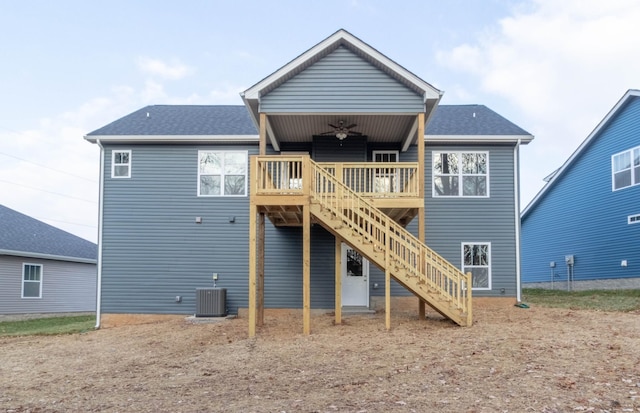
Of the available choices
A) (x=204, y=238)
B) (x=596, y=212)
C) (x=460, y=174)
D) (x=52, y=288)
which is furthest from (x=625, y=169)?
(x=52, y=288)

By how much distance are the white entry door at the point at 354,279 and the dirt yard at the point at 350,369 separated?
2705 mm

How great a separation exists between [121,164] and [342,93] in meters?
7.40

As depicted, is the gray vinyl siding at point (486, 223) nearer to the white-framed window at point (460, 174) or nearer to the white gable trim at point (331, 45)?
the white-framed window at point (460, 174)

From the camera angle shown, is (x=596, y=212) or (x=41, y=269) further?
(x=41, y=269)

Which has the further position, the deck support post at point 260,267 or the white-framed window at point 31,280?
the white-framed window at point 31,280

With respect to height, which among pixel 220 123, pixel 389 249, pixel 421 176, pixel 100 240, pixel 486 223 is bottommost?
pixel 389 249

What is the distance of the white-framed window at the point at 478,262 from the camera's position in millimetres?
14633

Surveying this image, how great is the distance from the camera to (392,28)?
20.3 m

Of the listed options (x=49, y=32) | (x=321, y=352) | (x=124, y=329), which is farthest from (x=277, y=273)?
(x=49, y=32)

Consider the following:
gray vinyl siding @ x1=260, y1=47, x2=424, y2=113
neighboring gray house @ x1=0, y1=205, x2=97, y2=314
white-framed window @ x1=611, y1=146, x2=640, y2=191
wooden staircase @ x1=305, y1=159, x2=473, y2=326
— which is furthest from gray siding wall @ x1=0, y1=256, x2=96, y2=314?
white-framed window @ x1=611, y1=146, x2=640, y2=191

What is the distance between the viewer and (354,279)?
48.4ft

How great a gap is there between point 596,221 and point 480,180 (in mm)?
7361

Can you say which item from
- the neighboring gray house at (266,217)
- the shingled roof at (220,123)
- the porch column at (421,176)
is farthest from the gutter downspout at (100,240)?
the porch column at (421,176)

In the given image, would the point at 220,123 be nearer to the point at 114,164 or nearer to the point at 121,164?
the point at 121,164
